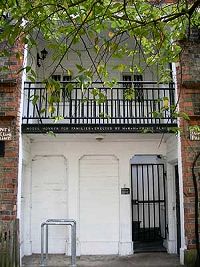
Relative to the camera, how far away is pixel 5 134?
32.9 feet

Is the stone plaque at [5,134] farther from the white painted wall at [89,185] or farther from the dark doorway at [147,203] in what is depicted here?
the dark doorway at [147,203]

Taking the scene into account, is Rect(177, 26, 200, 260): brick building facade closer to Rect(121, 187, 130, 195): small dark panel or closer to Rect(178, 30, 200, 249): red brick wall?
Rect(178, 30, 200, 249): red brick wall

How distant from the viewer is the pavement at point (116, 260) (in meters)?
10.0

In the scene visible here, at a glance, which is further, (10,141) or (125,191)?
(125,191)

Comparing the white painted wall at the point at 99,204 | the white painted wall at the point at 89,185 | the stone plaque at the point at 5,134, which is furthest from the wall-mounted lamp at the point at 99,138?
the stone plaque at the point at 5,134

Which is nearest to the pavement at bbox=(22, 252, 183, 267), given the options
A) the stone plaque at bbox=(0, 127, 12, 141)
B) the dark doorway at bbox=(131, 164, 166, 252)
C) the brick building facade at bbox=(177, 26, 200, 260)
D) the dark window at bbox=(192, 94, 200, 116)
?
the brick building facade at bbox=(177, 26, 200, 260)

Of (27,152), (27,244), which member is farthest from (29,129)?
(27,244)

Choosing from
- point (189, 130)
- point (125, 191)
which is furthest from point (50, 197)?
point (189, 130)

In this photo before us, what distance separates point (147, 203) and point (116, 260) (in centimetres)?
260

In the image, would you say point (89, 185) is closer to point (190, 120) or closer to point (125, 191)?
point (125, 191)

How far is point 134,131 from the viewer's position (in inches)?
409

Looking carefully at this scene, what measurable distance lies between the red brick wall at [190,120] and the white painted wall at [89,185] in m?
1.31

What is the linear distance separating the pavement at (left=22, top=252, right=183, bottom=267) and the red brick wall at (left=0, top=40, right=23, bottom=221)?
1620 millimetres

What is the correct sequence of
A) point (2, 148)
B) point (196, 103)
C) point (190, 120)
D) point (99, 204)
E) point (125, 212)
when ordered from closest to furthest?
point (2, 148), point (190, 120), point (196, 103), point (125, 212), point (99, 204)
